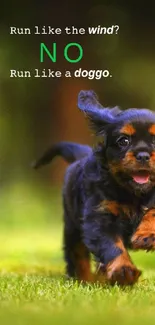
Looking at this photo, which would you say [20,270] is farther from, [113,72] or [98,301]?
[98,301]

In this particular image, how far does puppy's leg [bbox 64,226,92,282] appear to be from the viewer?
4.65 metres

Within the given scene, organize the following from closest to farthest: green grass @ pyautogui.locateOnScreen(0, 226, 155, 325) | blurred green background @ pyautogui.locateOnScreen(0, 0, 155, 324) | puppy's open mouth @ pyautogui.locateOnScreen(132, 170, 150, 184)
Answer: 1. green grass @ pyautogui.locateOnScreen(0, 226, 155, 325)
2. puppy's open mouth @ pyautogui.locateOnScreen(132, 170, 150, 184)
3. blurred green background @ pyautogui.locateOnScreen(0, 0, 155, 324)

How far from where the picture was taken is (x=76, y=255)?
15.5 feet

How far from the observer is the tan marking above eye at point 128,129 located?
373 cm

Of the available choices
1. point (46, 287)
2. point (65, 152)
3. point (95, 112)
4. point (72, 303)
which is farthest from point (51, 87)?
point (72, 303)

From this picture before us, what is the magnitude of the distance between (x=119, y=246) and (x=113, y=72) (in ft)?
5.61

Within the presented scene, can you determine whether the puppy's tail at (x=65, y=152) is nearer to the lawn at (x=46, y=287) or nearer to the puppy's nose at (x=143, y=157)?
the lawn at (x=46, y=287)

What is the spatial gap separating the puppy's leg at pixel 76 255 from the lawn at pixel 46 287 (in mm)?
141

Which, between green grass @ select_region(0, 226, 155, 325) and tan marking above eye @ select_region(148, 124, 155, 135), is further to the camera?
tan marking above eye @ select_region(148, 124, 155, 135)

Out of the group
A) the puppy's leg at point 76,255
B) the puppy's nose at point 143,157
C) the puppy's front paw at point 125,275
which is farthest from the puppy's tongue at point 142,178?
the puppy's leg at point 76,255

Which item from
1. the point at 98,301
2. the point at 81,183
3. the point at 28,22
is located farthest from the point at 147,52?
the point at 98,301

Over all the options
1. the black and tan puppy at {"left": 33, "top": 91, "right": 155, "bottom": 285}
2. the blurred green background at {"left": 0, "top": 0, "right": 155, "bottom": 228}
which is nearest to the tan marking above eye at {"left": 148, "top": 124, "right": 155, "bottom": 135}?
the black and tan puppy at {"left": 33, "top": 91, "right": 155, "bottom": 285}

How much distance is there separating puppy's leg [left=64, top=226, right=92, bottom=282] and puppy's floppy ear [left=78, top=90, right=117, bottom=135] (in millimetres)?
865

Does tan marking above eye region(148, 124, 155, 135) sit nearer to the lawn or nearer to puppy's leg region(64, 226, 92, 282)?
the lawn
